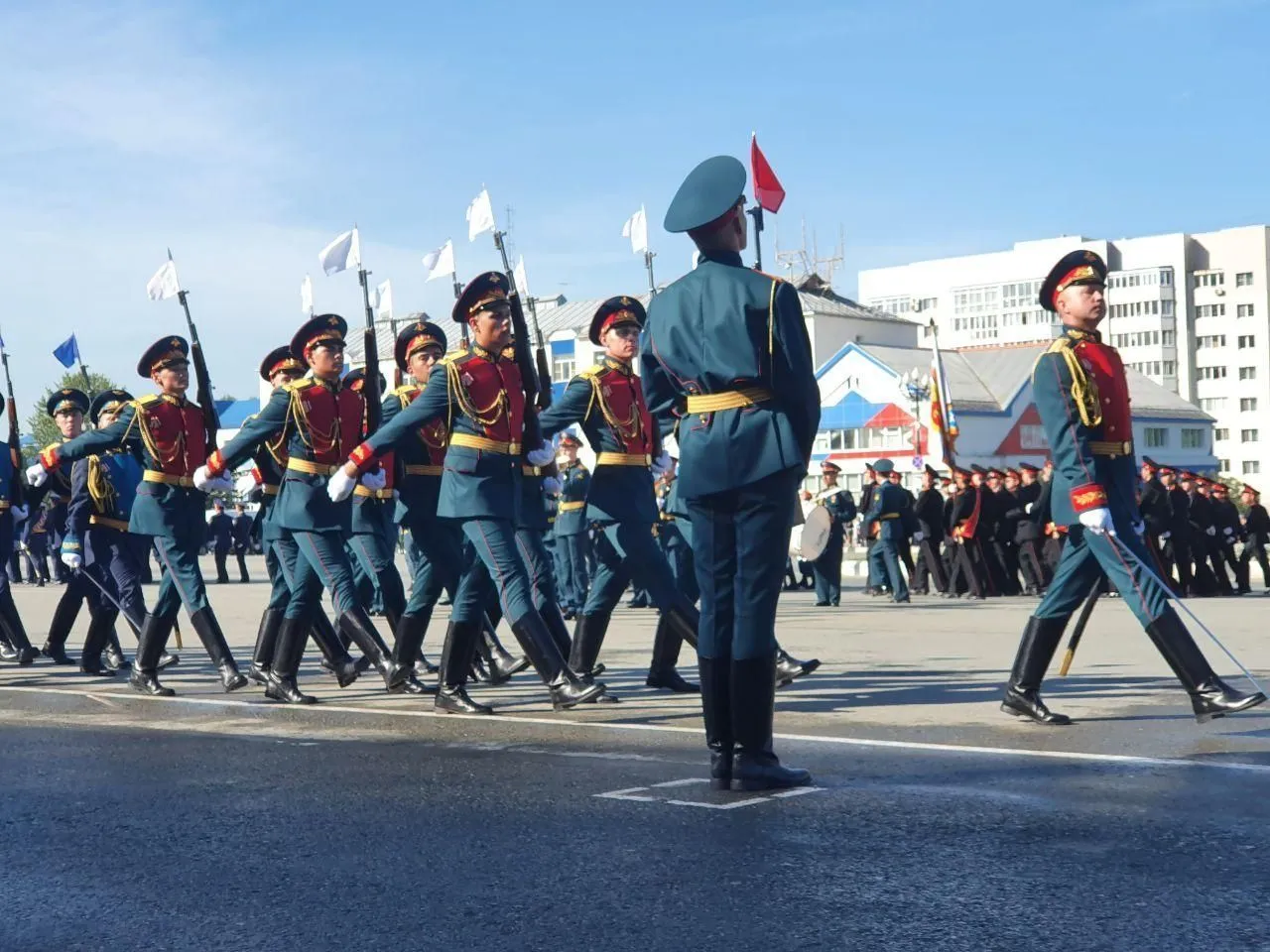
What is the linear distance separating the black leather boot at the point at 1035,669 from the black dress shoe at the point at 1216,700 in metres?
0.55

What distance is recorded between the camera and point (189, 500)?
10164 mm

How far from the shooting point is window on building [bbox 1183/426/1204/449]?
85.8 meters

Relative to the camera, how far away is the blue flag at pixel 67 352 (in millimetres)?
21747

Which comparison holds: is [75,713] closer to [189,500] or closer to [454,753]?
[189,500]

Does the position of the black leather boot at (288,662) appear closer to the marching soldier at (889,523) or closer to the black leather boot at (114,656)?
the black leather boot at (114,656)

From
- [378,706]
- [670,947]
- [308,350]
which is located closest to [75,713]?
[378,706]

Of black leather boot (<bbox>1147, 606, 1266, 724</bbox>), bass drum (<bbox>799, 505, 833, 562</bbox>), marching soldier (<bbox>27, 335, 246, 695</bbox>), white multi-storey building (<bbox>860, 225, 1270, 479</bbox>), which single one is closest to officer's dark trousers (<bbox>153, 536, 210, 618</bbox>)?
marching soldier (<bbox>27, 335, 246, 695</bbox>)

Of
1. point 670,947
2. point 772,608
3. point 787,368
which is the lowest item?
point 670,947

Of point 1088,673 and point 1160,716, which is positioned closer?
point 1160,716

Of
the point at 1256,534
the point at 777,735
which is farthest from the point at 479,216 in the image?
Answer: the point at 1256,534

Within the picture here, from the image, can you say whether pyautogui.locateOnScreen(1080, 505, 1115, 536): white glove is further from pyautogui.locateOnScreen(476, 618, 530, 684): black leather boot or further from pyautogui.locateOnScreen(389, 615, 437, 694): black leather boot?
pyautogui.locateOnScreen(476, 618, 530, 684): black leather boot

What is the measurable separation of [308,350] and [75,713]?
2.26 m

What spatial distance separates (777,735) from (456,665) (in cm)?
196

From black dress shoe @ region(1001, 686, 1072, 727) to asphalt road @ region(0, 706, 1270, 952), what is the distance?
125cm
